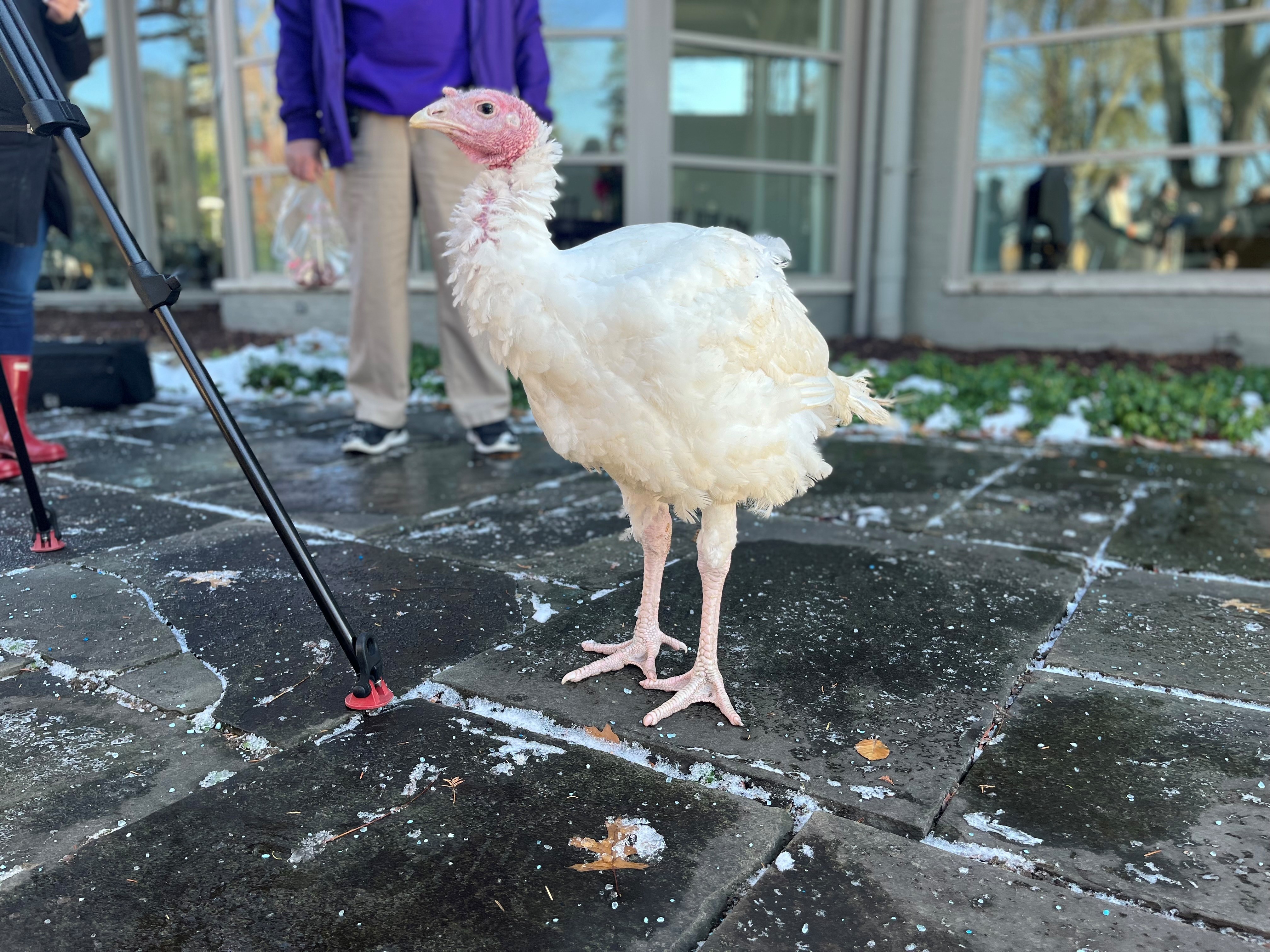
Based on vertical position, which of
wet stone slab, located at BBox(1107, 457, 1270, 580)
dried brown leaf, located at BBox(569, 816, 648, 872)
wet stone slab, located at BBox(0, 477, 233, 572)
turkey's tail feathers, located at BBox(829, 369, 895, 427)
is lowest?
dried brown leaf, located at BBox(569, 816, 648, 872)

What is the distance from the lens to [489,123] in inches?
75.7

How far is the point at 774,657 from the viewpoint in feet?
7.39

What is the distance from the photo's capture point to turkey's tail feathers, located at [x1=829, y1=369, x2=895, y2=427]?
233 centimetres

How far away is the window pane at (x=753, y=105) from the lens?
299 inches

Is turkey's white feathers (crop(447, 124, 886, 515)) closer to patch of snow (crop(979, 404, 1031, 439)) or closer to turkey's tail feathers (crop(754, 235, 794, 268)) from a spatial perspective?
turkey's tail feathers (crop(754, 235, 794, 268))

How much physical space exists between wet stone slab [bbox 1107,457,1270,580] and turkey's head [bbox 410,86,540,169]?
7.73ft

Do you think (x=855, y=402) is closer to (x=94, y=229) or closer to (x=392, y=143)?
(x=392, y=143)

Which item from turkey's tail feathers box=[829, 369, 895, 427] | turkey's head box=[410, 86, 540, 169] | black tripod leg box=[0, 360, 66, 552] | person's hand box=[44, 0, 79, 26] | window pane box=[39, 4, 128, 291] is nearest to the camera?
turkey's head box=[410, 86, 540, 169]

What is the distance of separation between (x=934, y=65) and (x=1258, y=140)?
2501 mm

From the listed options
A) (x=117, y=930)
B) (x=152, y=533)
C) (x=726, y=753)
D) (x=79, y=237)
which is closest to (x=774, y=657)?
(x=726, y=753)

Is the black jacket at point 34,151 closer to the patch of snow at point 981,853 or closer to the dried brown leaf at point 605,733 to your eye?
the dried brown leaf at point 605,733

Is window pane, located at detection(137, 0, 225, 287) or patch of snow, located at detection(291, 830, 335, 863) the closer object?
patch of snow, located at detection(291, 830, 335, 863)

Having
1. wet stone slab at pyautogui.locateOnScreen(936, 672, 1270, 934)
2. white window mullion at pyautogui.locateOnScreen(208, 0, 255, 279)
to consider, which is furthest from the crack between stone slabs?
white window mullion at pyautogui.locateOnScreen(208, 0, 255, 279)

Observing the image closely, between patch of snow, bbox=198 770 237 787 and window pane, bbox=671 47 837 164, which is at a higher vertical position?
window pane, bbox=671 47 837 164
